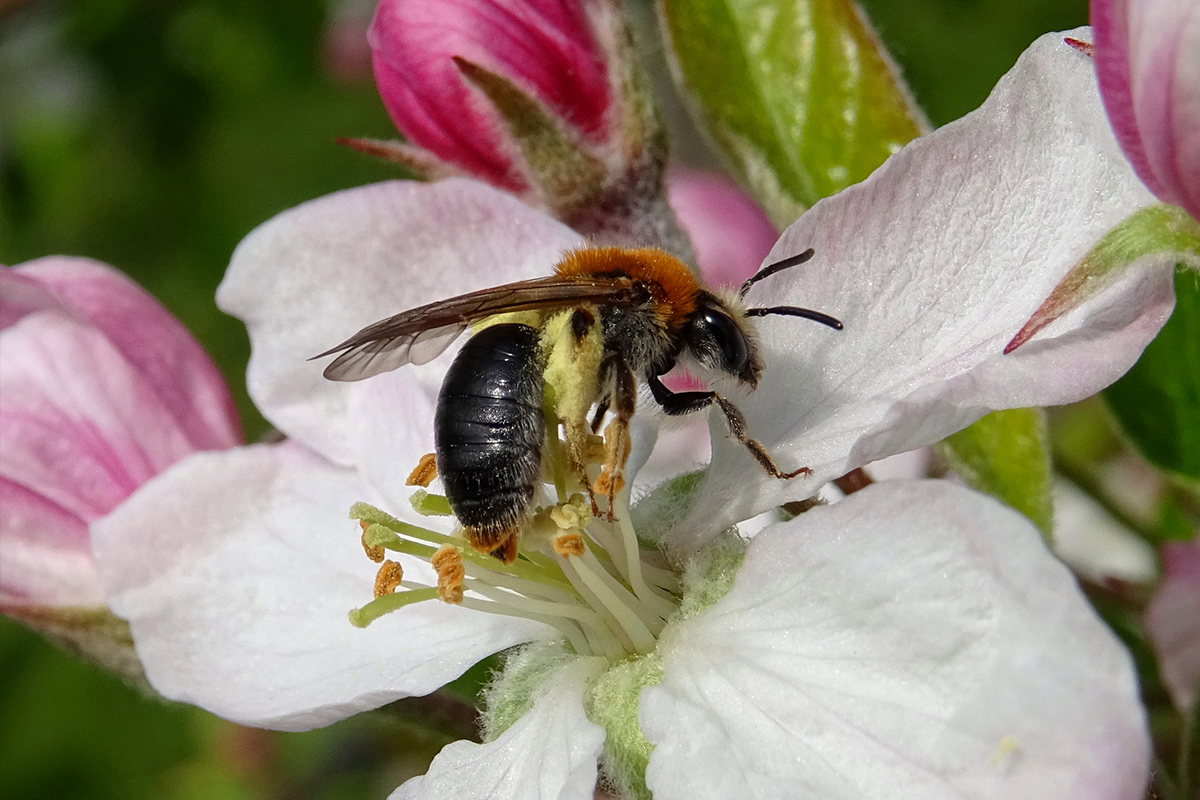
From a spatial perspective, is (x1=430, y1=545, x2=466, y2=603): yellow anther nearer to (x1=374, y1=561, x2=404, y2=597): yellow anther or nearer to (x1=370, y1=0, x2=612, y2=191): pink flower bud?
(x1=374, y1=561, x2=404, y2=597): yellow anther

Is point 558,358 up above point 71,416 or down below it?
below

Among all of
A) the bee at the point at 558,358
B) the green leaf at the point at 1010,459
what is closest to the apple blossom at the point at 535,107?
the bee at the point at 558,358

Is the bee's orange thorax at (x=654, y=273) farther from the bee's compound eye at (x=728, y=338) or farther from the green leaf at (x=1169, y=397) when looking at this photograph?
the green leaf at (x=1169, y=397)

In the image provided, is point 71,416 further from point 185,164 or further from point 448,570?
point 185,164

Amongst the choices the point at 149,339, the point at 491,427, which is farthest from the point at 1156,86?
the point at 149,339

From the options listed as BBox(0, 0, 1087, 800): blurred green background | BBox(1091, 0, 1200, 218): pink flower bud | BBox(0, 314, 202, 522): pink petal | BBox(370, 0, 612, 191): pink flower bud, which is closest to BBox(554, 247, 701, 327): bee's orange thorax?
BBox(370, 0, 612, 191): pink flower bud

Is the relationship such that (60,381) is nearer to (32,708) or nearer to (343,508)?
(343,508)
